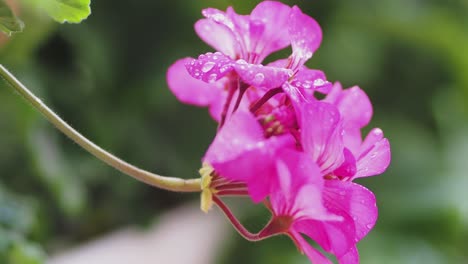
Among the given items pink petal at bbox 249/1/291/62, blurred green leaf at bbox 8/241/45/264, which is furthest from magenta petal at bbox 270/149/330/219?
blurred green leaf at bbox 8/241/45/264

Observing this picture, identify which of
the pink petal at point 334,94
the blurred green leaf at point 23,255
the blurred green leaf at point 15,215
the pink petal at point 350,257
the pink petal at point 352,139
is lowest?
the blurred green leaf at point 15,215

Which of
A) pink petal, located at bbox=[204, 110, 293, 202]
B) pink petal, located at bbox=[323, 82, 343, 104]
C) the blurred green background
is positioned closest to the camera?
pink petal, located at bbox=[204, 110, 293, 202]

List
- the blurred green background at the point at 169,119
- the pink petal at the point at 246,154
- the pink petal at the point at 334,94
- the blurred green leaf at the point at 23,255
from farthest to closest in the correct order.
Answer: the blurred green background at the point at 169,119 < the blurred green leaf at the point at 23,255 < the pink petal at the point at 334,94 < the pink petal at the point at 246,154

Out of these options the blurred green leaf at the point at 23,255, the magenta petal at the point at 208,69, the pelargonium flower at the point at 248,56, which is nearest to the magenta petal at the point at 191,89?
the pelargonium flower at the point at 248,56

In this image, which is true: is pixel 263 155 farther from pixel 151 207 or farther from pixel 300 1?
pixel 300 1

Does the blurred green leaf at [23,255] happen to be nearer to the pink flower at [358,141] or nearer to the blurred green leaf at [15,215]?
the blurred green leaf at [15,215]

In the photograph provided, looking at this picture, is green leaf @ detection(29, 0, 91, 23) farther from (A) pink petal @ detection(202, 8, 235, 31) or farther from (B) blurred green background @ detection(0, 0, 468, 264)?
(B) blurred green background @ detection(0, 0, 468, 264)

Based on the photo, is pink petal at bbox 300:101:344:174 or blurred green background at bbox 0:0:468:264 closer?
pink petal at bbox 300:101:344:174

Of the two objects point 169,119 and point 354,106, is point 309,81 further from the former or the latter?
point 169,119

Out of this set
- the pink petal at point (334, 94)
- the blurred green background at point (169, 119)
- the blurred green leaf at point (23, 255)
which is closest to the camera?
the pink petal at point (334, 94)
